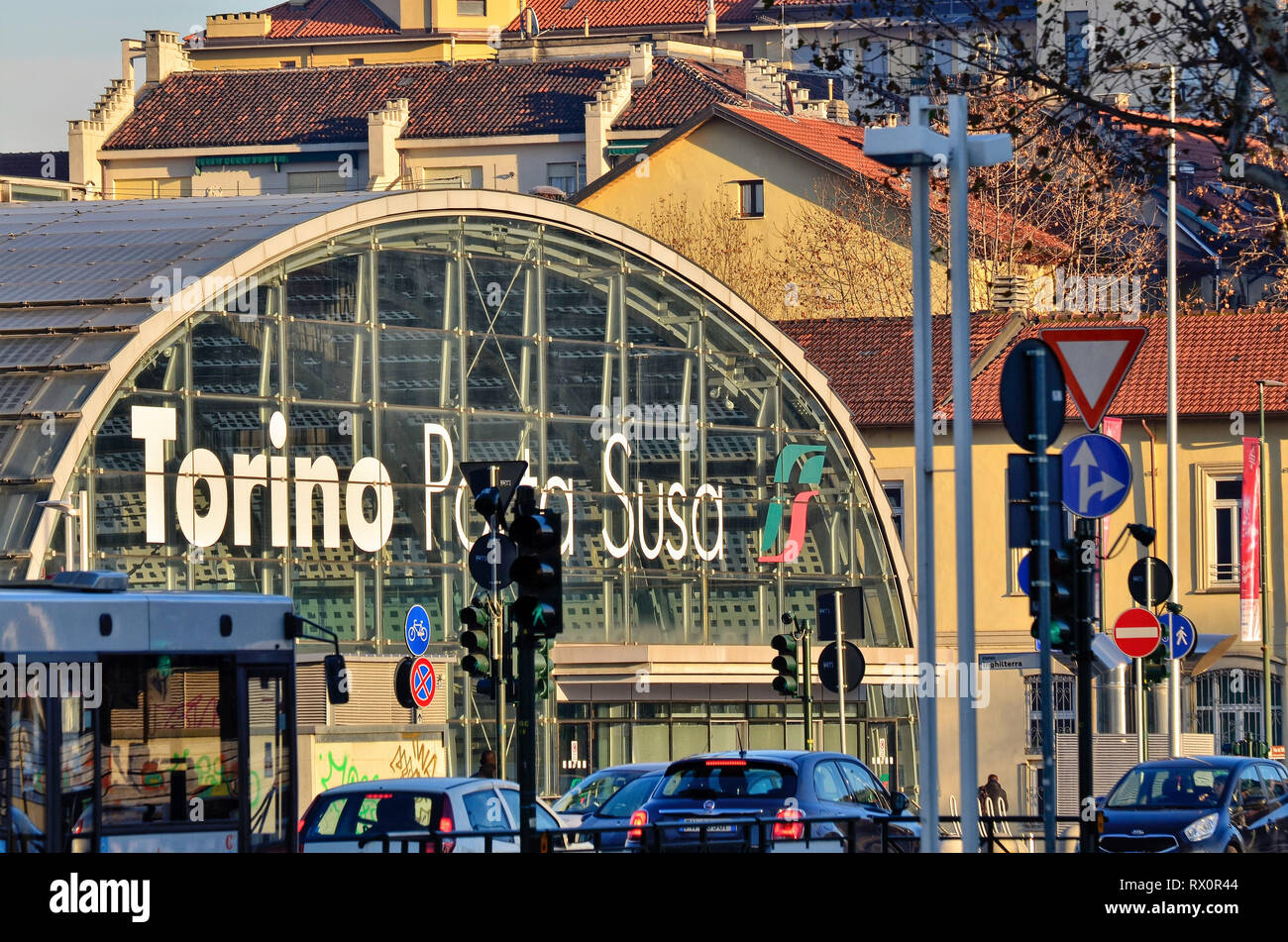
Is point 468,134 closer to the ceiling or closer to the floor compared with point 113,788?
closer to the ceiling

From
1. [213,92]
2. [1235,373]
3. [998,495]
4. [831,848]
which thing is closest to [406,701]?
[831,848]

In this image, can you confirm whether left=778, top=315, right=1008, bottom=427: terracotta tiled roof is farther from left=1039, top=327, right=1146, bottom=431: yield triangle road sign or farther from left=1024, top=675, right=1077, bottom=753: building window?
left=1039, top=327, right=1146, bottom=431: yield triangle road sign

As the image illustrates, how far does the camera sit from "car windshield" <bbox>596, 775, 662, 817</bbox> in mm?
22234

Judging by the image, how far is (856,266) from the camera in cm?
6712

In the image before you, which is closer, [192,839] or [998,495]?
[192,839]

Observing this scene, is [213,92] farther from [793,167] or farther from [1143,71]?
[1143,71]

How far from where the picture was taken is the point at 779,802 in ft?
65.3

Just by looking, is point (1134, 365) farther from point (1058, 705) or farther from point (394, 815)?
point (394, 815)

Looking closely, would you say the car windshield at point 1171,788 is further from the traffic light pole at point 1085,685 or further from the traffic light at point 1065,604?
the traffic light at point 1065,604

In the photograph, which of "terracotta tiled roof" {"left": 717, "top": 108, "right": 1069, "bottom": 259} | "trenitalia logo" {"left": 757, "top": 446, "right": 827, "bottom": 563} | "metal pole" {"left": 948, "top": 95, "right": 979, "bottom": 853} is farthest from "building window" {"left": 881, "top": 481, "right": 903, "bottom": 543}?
"metal pole" {"left": 948, "top": 95, "right": 979, "bottom": 853}

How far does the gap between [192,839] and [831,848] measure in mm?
4994

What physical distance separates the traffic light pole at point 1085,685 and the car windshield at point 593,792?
7837mm

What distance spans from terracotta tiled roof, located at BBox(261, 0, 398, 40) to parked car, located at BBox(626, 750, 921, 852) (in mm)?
96108

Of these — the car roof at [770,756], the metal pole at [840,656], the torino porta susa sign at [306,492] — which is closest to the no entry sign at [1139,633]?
the car roof at [770,756]
